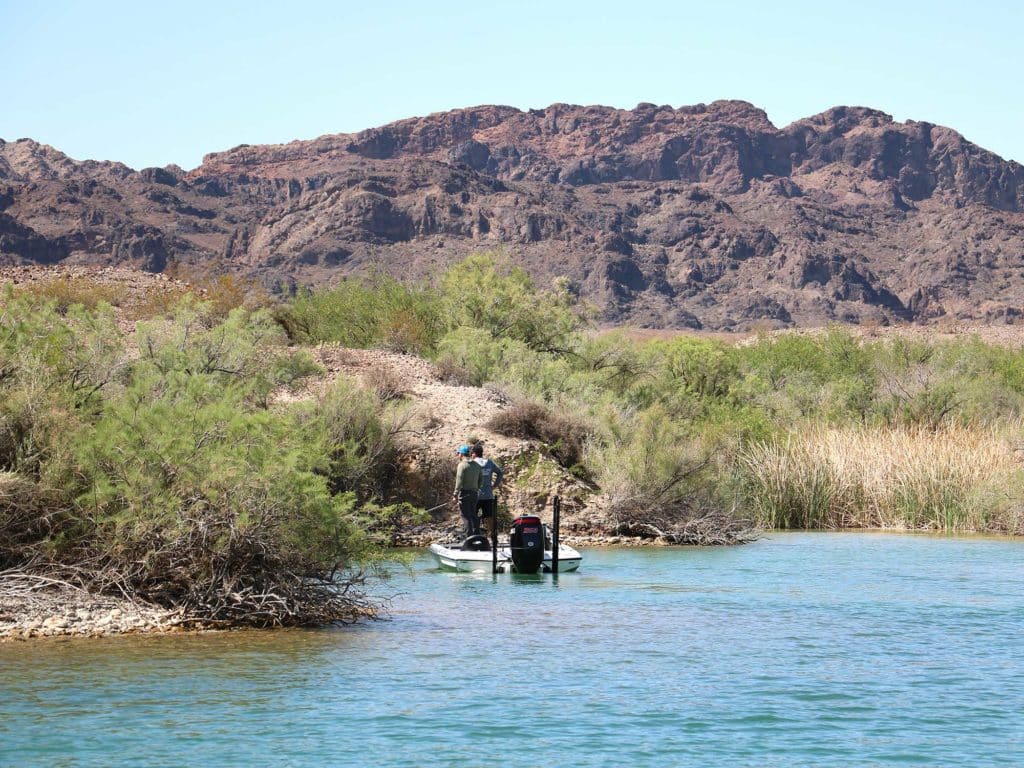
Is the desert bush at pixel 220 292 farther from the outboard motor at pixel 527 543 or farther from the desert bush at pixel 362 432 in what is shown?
the outboard motor at pixel 527 543

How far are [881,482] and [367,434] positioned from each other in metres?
11.9

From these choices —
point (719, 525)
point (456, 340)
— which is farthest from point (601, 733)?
point (456, 340)

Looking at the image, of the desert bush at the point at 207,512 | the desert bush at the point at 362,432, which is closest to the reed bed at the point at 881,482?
the desert bush at the point at 362,432

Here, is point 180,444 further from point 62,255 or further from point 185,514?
point 62,255

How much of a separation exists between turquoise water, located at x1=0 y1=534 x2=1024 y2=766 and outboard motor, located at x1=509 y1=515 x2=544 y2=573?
1.35 metres

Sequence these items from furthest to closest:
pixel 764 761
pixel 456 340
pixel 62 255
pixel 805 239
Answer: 1. pixel 805 239
2. pixel 62 255
3. pixel 456 340
4. pixel 764 761

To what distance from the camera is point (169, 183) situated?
571 ft

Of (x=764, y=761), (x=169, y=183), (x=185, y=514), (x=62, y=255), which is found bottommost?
(x=764, y=761)

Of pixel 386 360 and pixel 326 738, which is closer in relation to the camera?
pixel 326 738

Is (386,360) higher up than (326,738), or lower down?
higher up

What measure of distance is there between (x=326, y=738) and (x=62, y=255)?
130 m

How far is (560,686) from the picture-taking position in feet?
45.4

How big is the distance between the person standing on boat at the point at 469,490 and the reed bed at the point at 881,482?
10041 mm

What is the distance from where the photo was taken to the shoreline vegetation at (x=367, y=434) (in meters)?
15.6
